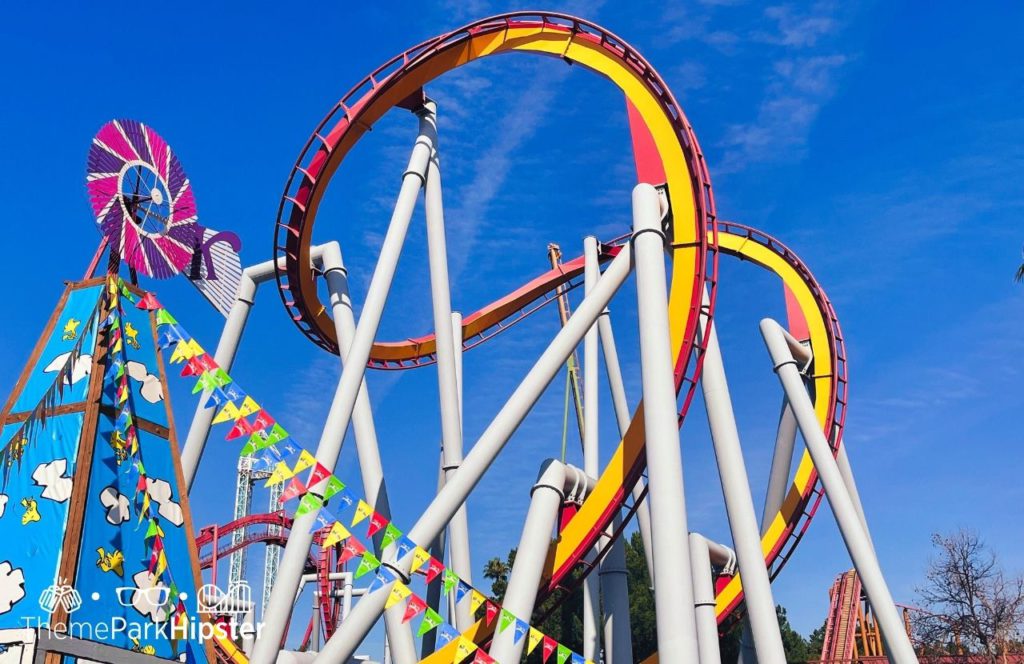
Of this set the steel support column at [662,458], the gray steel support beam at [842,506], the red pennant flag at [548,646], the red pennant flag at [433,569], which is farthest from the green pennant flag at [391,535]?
the gray steel support beam at [842,506]

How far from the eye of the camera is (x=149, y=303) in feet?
27.2

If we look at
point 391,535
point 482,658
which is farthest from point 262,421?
point 482,658

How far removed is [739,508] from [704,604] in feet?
5.19

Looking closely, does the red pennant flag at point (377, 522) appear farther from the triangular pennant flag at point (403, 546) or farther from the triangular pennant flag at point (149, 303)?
the triangular pennant flag at point (149, 303)

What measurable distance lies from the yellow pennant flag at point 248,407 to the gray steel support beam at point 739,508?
5.23 meters

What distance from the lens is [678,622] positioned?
735 centimetres

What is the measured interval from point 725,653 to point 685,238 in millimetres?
20573

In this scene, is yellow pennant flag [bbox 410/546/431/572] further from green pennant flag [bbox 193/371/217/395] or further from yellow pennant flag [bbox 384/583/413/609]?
green pennant flag [bbox 193/371/217/395]

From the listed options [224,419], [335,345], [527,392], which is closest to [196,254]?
[224,419]

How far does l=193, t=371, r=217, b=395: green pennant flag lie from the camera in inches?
305

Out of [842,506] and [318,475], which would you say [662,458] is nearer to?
[318,475]

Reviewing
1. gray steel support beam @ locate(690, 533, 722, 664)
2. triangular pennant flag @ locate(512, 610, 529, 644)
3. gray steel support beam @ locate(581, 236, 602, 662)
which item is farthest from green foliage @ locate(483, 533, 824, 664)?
triangular pennant flag @ locate(512, 610, 529, 644)

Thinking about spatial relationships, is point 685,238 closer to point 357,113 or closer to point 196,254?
point 357,113

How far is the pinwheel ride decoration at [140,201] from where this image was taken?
855 cm
